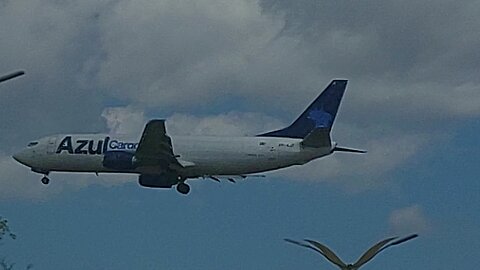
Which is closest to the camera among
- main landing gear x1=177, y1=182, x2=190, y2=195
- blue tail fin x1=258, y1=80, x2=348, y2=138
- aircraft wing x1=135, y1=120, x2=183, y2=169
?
aircraft wing x1=135, y1=120, x2=183, y2=169

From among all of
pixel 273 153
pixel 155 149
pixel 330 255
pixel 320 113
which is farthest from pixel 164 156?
pixel 330 255

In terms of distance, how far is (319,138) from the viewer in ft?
227

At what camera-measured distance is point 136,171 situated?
74.4 meters

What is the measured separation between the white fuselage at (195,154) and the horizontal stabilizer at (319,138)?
220 cm

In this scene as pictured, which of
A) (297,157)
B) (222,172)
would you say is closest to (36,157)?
(222,172)

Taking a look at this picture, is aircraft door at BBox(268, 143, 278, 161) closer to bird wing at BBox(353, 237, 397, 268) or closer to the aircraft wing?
the aircraft wing

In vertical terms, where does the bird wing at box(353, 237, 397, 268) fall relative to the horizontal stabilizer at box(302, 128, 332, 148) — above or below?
below

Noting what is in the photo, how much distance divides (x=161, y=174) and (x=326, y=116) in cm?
1301

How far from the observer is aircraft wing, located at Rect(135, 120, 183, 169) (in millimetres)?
73312

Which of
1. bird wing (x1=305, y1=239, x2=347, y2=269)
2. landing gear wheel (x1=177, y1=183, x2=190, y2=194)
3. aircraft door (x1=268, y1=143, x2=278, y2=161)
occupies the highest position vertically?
aircraft door (x1=268, y1=143, x2=278, y2=161)

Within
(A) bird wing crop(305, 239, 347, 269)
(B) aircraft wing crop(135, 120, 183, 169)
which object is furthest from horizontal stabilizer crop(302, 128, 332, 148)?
(A) bird wing crop(305, 239, 347, 269)

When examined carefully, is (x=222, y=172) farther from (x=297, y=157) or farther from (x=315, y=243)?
(x=315, y=243)

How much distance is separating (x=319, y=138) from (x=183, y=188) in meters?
Result: 11.0

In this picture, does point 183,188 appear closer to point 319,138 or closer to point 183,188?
point 183,188
